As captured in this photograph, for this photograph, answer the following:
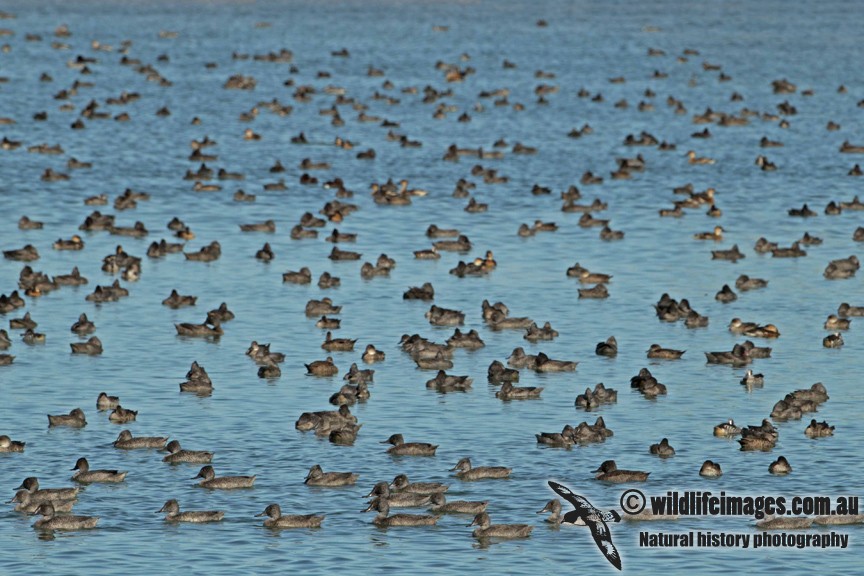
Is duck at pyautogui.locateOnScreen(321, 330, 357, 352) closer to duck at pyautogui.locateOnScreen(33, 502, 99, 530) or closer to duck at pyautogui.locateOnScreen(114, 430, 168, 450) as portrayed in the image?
duck at pyautogui.locateOnScreen(114, 430, 168, 450)

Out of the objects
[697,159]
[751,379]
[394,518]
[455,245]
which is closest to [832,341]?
[751,379]

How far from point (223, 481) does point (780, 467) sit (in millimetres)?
11859

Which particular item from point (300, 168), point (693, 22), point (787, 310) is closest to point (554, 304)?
point (787, 310)

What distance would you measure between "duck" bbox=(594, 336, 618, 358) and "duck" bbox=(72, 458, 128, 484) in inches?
669

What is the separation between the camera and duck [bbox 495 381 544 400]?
46.2m

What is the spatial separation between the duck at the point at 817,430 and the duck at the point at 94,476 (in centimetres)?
1591

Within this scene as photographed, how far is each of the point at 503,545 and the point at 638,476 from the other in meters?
4.72

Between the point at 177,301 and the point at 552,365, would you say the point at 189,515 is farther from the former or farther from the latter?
the point at 177,301

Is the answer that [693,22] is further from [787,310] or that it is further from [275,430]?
[275,430]

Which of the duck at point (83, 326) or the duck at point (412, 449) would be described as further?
the duck at point (83, 326)

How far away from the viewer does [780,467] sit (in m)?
39.3

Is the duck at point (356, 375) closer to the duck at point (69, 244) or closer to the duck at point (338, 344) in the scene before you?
the duck at point (338, 344)

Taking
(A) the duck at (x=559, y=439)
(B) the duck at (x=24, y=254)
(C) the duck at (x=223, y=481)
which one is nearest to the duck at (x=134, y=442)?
(C) the duck at (x=223, y=481)

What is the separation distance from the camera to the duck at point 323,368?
1909 inches
